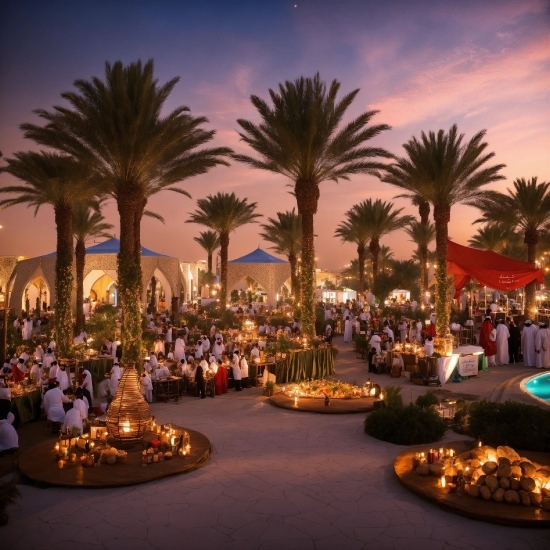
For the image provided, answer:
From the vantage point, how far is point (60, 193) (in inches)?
813

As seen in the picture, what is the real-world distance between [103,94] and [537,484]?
607 inches

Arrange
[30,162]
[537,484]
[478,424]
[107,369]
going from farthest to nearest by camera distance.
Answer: [30,162] < [107,369] < [478,424] < [537,484]

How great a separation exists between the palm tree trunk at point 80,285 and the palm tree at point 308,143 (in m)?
12.2

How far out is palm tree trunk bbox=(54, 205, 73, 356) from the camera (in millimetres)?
20109

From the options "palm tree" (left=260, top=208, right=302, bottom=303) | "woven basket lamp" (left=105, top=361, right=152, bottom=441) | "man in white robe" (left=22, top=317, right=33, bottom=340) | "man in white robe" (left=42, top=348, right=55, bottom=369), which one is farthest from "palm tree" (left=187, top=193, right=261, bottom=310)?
"woven basket lamp" (left=105, top=361, right=152, bottom=441)

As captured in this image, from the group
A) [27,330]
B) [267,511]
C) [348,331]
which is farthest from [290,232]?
[267,511]

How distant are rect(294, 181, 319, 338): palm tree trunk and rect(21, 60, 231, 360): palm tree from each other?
4.76 metres

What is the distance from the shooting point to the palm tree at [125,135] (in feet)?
55.5

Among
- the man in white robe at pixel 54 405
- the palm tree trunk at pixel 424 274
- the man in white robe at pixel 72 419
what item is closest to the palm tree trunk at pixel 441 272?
the palm tree trunk at pixel 424 274

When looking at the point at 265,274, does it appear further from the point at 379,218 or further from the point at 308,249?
the point at 308,249

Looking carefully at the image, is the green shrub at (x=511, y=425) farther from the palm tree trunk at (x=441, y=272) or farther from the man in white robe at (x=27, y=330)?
the man in white robe at (x=27, y=330)

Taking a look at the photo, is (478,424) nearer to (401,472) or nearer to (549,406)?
(401,472)

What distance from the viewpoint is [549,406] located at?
45.5 feet

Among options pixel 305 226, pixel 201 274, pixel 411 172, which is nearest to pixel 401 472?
pixel 305 226
